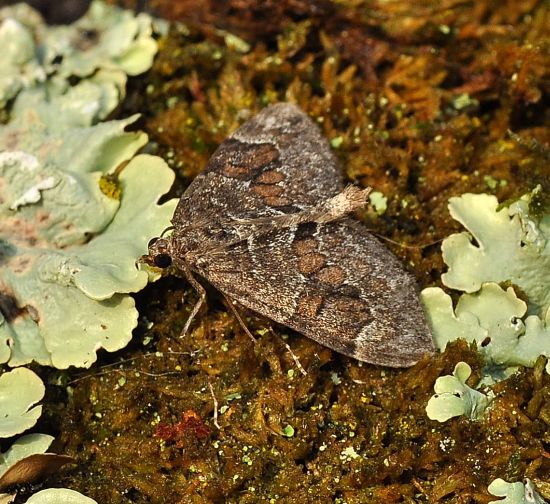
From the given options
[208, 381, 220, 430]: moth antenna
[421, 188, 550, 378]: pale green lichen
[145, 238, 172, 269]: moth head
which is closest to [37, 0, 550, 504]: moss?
[208, 381, 220, 430]: moth antenna

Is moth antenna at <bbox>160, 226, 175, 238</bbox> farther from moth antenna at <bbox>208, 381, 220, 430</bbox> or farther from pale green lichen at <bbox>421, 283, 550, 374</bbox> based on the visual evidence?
pale green lichen at <bbox>421, 283, 550, 374</bbox>

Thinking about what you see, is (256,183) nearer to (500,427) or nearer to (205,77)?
(205,77)

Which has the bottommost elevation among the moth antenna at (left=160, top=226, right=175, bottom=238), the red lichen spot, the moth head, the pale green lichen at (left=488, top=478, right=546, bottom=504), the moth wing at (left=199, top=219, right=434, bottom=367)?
the red lichen spot

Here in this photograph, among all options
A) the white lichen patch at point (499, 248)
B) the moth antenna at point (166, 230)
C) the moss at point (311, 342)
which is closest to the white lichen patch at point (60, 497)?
the moss at point (311, 342)

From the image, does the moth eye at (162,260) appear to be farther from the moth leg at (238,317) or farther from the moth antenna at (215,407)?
the moth antenna at (215,407)

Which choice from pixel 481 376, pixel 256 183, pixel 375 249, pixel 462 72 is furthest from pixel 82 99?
pixel 481 376
